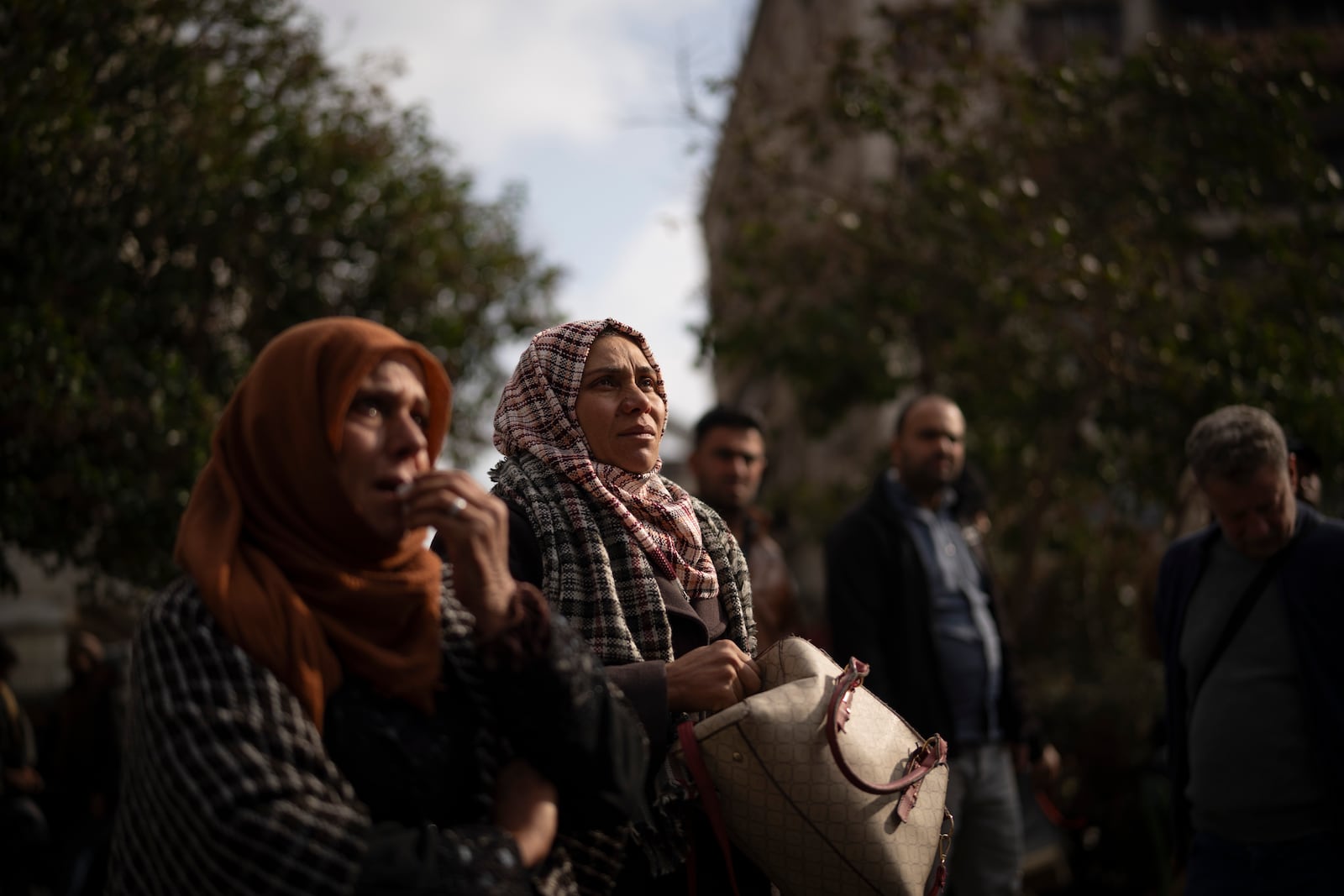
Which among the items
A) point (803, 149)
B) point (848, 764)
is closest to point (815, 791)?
point (848, 764)

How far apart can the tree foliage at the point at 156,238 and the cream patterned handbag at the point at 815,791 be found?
5301 millimetres

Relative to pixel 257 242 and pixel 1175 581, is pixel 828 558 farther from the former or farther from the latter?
pixel 257 242

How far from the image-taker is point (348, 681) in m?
1.96

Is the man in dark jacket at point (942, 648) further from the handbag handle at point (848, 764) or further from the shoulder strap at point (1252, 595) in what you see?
the handbag handle at point (848, 764)

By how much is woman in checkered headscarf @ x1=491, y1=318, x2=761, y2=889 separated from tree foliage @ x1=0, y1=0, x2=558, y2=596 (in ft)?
15.0

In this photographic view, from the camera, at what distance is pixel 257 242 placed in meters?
9.65

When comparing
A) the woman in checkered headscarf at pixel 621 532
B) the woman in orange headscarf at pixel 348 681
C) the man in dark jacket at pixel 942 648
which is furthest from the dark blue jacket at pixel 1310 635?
the woman in orange headscarf at pixel 348 681

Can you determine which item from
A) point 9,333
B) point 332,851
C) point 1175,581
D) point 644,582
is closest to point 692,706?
point 644,582

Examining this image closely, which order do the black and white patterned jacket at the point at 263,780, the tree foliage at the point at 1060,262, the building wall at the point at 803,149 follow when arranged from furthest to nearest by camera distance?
the building wall at the point at 803,149 → the tree foliage at the point at 1060,262 → the black and white patterned jacket at the point at 263,780

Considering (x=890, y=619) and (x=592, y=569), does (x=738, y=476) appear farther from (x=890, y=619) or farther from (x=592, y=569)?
(x=592, y=569)

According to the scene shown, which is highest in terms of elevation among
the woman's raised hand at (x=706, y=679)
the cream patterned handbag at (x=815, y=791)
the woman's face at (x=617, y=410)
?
the woman's face at (x=617, y=410)

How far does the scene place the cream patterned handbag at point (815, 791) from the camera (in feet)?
8.29

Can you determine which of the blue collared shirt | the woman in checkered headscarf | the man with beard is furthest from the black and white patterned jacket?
the man with beard

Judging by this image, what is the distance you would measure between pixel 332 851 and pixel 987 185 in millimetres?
8856
